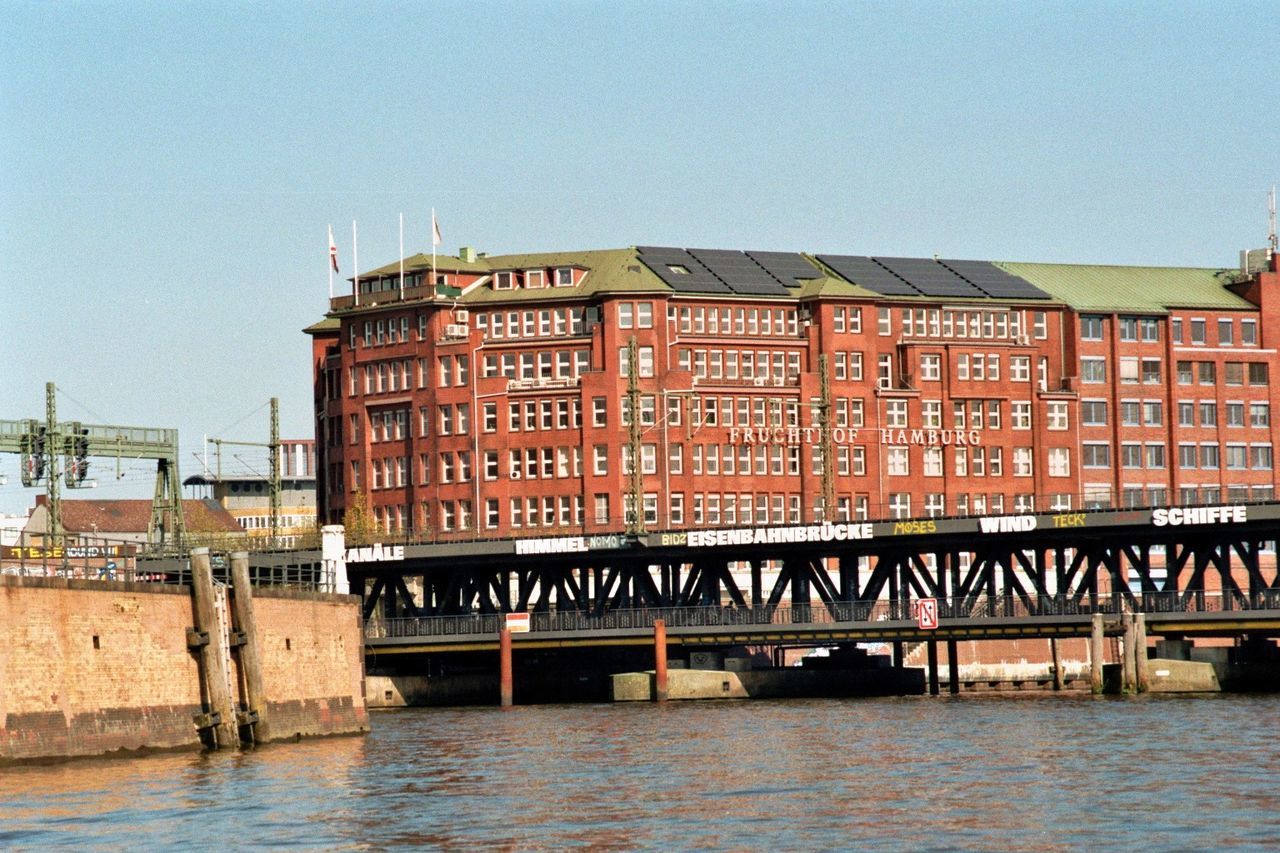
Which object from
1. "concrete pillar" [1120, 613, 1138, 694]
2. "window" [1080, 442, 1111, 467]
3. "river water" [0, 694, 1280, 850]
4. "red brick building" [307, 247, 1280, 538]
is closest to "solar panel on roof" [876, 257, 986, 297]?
"red brick building" [307, 247, 1280, 538]

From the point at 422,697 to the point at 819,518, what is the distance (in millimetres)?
43228

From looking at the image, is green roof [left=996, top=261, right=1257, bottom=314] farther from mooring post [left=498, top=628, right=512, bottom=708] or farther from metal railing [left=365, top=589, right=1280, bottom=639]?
mooring post [left=498, top=628, right=512, bottom=708]

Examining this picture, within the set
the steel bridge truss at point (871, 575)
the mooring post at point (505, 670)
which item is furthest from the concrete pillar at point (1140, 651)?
the mooring post at point (505, 670)

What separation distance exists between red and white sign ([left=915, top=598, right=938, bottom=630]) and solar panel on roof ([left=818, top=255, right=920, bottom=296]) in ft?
201

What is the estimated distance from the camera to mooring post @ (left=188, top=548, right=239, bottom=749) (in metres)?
67.9

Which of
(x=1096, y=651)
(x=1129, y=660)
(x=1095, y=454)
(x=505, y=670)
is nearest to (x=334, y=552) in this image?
(x=505, y=670)

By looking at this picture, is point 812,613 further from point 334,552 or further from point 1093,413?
point 1093,413

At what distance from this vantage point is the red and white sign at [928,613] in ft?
360

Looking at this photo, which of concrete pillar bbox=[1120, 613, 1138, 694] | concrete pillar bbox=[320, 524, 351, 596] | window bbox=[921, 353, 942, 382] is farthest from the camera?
window bbox=[921, 353, 942, 382]

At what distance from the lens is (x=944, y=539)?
116m

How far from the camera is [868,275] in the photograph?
17188 cm

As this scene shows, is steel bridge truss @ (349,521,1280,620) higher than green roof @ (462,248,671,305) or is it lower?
lower

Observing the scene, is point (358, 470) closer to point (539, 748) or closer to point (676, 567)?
point (676, 567)

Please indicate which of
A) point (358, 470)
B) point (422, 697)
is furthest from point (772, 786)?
point (358, 470)
